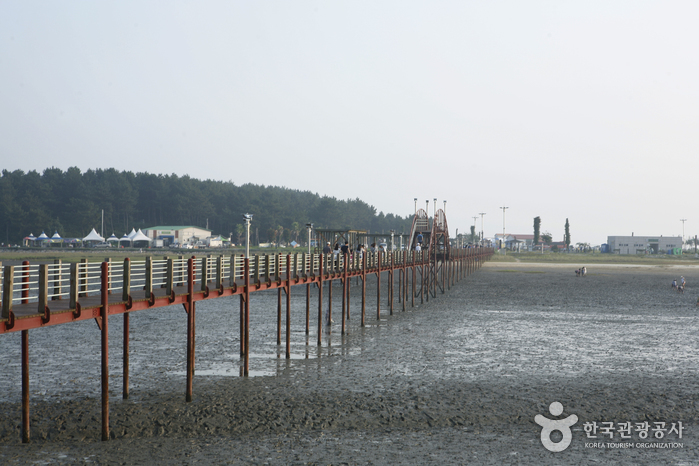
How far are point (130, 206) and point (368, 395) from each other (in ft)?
522

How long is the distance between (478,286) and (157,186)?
5455 inches

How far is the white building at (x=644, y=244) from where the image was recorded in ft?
594

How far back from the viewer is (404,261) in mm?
44188

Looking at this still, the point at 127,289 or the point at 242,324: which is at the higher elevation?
the point at 127,289

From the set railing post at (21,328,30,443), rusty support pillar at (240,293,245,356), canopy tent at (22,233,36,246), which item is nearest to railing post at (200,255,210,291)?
rusty support pillar at (240,293,245,356)

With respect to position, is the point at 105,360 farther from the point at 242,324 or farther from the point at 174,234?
the point at 174,234

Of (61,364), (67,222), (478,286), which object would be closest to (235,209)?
(67,222)

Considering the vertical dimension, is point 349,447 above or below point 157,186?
below

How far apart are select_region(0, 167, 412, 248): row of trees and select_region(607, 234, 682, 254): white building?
7998 centimetres

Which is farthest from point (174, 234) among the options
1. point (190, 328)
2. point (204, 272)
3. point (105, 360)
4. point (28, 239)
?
point (105, 360)

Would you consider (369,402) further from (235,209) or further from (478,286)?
(235,209)

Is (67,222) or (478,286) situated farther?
(67,222)

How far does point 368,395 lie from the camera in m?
18.4

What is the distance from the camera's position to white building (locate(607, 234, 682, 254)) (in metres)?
181
